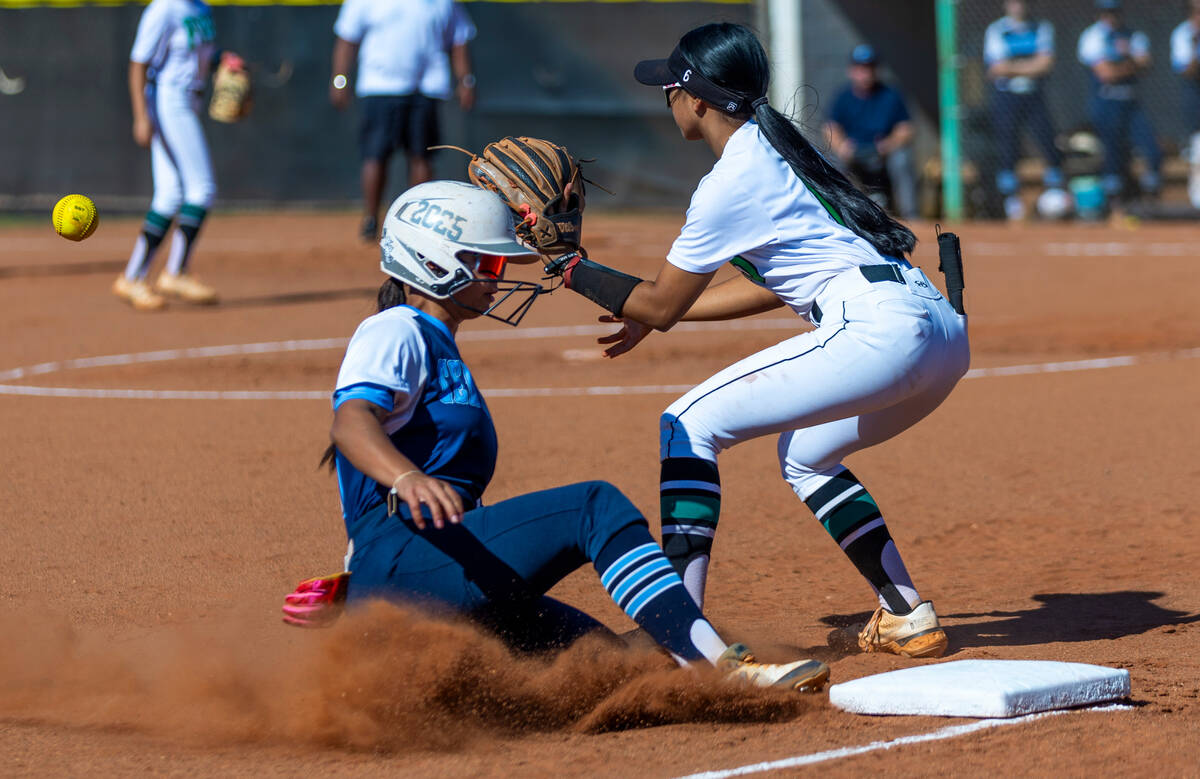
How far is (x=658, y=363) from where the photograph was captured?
10586 mm

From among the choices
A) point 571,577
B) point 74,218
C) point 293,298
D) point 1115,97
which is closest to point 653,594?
point 571,577

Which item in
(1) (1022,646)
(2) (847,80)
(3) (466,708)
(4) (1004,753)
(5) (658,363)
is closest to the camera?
(4) (1004,753)

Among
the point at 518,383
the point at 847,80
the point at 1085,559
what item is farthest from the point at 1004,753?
the point at 847,80

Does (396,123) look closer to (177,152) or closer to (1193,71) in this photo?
(177,152)

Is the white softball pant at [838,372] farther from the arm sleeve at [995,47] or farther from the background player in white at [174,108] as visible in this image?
the arm sleeve at [995,47]

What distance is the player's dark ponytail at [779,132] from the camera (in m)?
4.48

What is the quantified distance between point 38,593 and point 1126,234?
13108 mm

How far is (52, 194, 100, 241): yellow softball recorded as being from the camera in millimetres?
5234

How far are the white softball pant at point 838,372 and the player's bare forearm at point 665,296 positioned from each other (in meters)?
0.23

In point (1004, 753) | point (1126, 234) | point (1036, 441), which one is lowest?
point (1126, 234)

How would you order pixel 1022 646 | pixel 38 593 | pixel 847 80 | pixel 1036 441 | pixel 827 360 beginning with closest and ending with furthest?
pixel 827 360 < pixel 1022 646 < pixel 38 593 < pixel 1036 441 < pixel 847 80

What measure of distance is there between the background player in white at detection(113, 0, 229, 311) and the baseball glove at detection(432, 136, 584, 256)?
7.28 meters

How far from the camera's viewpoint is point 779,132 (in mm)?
4520

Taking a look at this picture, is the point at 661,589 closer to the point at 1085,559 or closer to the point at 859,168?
the point at 1085,559
